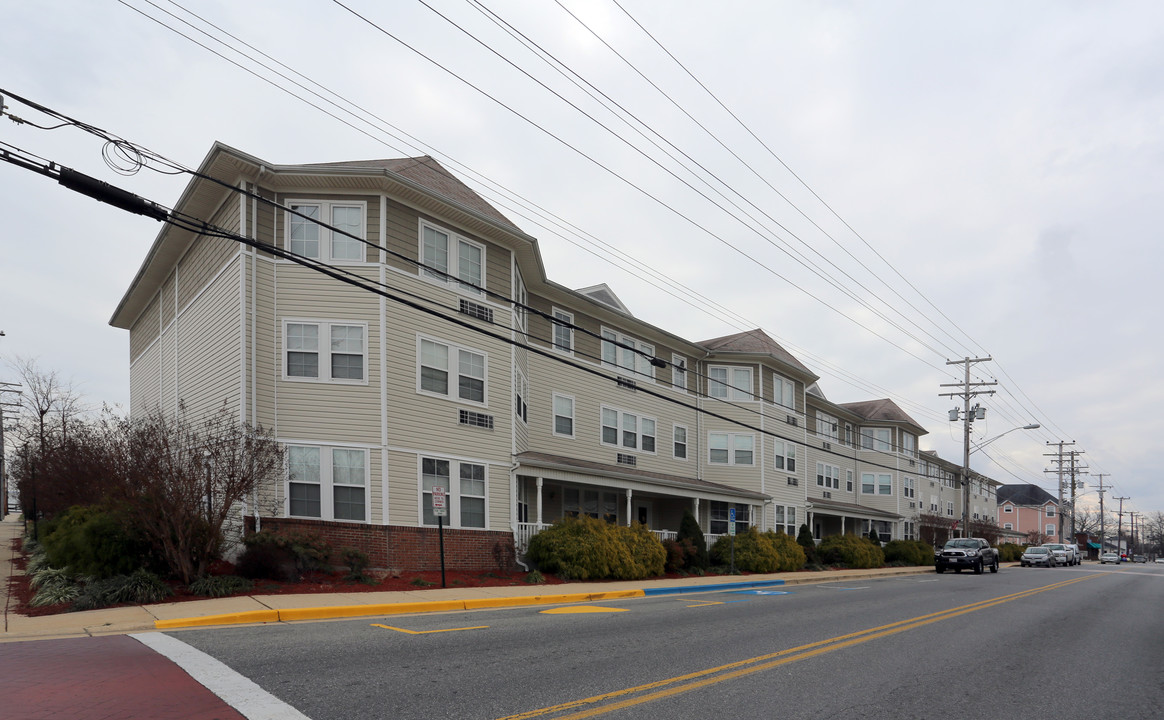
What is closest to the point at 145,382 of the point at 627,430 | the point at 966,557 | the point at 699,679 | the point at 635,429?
the point at 627,430

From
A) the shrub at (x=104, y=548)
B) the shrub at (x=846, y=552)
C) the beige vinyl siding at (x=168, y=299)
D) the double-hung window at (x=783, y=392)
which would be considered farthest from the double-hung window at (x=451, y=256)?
the shrub at (x=846, y=552)

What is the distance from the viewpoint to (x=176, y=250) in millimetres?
24156

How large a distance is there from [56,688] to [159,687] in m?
0.86

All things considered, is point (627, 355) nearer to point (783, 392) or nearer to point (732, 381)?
point (732, 381)

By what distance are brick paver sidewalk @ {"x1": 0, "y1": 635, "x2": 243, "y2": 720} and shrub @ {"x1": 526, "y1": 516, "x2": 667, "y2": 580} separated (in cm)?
1300

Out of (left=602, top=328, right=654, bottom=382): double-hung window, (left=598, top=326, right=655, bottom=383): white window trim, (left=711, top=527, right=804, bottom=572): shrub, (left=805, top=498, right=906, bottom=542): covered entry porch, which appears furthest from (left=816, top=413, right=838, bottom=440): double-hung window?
(left=602, top=328, right=654, bottom=382): double-hung window

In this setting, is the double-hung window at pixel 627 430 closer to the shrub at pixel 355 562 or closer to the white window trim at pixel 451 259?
the white window trim at pixel 451 259

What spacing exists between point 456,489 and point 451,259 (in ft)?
19.5

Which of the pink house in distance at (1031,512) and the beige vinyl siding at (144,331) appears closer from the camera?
the beige vinyl siding at (144,331)

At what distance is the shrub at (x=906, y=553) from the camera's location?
4216 centimetres

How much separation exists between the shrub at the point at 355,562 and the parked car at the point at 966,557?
27.8 metres

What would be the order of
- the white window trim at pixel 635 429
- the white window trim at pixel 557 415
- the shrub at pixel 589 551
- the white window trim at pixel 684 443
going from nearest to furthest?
the shrub at pixel 589 551
the white window trim at pixel 557 415
the white window trim at pixel 635 429
the white window trim at pixel 684 443

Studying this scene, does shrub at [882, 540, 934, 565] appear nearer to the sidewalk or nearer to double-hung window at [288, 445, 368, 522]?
the sidewalk

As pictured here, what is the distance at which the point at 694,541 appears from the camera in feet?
91.1
